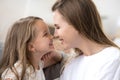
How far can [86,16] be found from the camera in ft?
3.11

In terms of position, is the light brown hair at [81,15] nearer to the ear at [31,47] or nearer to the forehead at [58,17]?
the forehead at [58,17]

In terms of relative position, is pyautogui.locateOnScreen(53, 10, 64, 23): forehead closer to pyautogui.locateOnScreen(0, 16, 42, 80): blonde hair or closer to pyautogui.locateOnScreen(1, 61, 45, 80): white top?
pyautogui.locateOnScreen(0, 16, 42, 80): blonde hair

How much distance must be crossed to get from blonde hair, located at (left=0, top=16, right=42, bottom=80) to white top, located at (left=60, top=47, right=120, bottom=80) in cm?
26

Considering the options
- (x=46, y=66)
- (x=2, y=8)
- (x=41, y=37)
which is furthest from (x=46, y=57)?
(x=2, y=8)

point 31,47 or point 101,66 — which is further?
point 31,47

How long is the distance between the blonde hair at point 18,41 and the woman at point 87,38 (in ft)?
0.45

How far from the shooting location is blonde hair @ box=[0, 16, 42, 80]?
1040mm

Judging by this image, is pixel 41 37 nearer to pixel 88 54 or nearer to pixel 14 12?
pixel 88 54

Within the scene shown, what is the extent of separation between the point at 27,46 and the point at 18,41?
54 mm

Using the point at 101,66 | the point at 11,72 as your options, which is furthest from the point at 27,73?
the point at 101,66

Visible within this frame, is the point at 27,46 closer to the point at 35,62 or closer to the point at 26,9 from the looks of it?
the point at 35,62

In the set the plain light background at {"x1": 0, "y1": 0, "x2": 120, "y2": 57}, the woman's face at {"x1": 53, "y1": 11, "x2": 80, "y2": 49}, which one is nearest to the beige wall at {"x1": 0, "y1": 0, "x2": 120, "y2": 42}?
the plain light background at {"x1": 0, "y1": 0, "x2": 120, "y2": 57}

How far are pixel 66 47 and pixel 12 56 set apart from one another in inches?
10.2

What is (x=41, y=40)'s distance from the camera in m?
1.07
